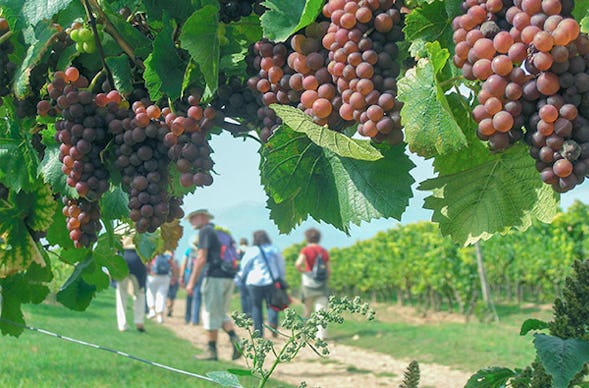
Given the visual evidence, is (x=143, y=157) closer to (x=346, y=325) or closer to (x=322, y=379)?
(x=322, y=379)

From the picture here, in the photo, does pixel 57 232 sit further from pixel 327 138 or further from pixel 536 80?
pixel 536 80

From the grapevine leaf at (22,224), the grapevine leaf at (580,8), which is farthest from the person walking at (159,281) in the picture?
the grapevine leaf at (580,8)

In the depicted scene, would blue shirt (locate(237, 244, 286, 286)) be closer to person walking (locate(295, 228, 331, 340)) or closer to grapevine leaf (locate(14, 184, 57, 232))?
person walking (locate(295, 228, 331, 340))

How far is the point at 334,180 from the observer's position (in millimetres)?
1350

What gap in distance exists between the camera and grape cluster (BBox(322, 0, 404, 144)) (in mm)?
1088

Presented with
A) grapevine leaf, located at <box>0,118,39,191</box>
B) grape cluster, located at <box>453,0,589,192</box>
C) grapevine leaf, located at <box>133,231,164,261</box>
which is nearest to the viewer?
grape cluster, located at <box>453,0,589,192</box>

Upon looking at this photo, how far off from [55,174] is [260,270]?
10.7 meters

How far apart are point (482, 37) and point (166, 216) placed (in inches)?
32.2

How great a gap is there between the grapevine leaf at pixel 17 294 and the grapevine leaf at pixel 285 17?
5.23 feet

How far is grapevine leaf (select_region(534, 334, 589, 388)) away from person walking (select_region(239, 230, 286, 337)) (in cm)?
1039

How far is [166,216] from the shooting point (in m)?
1.59

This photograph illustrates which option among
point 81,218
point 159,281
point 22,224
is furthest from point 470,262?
point 81,218

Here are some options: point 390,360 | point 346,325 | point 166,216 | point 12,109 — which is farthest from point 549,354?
point 346,325

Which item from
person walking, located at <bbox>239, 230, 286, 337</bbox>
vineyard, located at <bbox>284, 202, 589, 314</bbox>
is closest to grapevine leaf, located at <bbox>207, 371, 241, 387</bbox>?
person walking, located at <bbox>239, 230, 286, 337</bbox>
